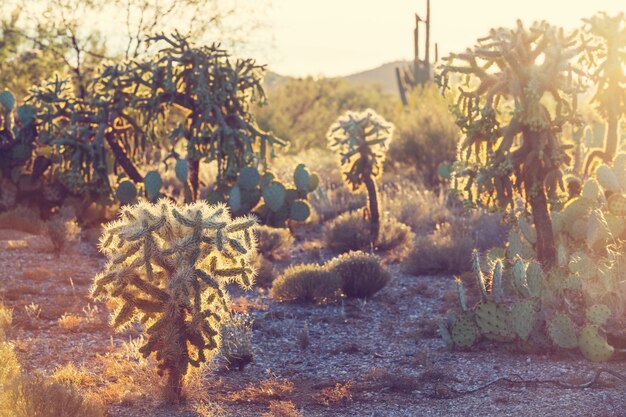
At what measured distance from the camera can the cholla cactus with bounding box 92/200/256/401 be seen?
23.4 ft

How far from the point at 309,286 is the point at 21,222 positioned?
6.30 metres

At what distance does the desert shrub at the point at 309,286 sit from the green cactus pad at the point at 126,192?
4.65 meters

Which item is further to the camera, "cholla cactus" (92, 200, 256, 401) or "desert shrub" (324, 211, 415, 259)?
"desert shrub" (324, 211, 415, 259)

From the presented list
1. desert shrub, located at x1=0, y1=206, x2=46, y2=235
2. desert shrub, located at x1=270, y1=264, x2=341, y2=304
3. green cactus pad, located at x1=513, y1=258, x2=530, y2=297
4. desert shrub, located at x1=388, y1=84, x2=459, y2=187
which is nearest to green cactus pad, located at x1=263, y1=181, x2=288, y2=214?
desert shrub, located at x1=0, y1=206, x2=46, y2=235

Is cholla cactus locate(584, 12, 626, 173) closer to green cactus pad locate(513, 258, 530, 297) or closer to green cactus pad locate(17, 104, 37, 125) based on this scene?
green cactus pad locate(513, 258, 530, 297)

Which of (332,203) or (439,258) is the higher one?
(332,203)

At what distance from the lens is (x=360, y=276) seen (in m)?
11.5

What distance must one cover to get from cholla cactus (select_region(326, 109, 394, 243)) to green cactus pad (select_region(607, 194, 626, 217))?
15.5 ft

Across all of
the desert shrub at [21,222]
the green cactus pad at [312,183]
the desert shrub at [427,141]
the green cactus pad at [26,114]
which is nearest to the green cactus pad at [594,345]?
the green cactus pad at [312,183]

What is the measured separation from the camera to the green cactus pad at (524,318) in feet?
28.6

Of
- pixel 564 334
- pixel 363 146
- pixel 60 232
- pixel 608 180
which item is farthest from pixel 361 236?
pixel 564 334

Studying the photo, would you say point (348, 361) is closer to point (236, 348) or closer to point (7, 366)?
point (236, 348)

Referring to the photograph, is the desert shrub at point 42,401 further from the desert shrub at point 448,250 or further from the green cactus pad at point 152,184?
the green cactus pad at point 152,184

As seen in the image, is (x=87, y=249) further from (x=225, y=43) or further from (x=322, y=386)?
(x=225, y=43)
